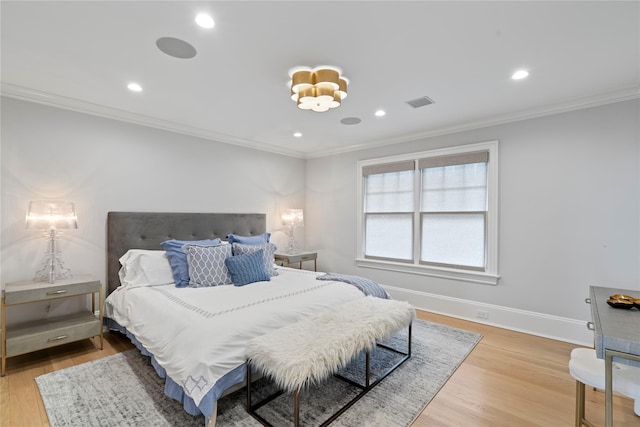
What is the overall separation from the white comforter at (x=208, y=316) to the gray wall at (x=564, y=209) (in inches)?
79.5

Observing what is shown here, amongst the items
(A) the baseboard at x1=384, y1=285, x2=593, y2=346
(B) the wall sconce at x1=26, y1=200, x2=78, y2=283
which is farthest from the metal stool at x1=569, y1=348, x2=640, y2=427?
(B) the wall sconce at x1=26, y1=200, x2=78, y2=283

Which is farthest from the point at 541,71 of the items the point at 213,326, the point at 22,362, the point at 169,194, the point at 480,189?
the point at 22,362

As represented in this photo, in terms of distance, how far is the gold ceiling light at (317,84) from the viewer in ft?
7.59

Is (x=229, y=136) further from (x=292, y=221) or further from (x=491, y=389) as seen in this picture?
(x=491, y=389)

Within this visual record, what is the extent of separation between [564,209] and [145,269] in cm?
451

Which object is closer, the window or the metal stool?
the metal stool

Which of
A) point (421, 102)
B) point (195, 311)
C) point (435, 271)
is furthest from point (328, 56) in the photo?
point (435, 271)

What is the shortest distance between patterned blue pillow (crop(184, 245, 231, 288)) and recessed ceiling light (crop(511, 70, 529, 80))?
3261 millimetres

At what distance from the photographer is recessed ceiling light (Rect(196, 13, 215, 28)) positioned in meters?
1.79

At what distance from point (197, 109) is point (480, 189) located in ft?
11.9

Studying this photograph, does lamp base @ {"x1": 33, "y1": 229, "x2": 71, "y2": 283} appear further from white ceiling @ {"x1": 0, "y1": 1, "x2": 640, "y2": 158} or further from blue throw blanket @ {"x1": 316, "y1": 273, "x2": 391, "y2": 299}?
blue throw blanket @ {"x1": 316, "y1": 273, "x2": 391, "y2": 299}

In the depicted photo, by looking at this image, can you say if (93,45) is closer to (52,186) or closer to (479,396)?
(52,186)

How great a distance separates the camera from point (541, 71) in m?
2.47

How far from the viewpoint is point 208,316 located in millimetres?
2113
